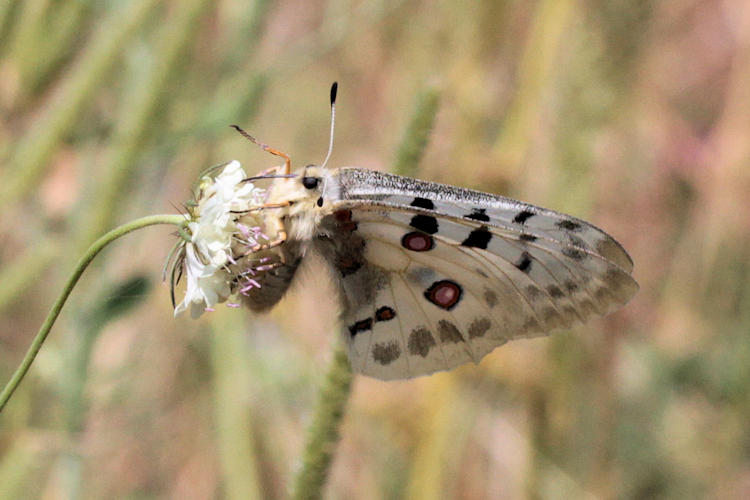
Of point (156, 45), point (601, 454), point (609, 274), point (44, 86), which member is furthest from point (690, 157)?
point (44, 86)

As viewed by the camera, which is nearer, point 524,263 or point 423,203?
point 423,203

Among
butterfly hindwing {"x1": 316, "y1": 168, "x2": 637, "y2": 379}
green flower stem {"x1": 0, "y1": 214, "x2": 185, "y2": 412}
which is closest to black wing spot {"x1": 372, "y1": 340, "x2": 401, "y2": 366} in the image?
A: butterfly hindwing {"x1": 316, "y1": 168, "x2": 637, "y2": 379}

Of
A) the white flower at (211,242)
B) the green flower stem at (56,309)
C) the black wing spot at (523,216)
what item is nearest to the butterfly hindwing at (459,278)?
the black wing spot at (523,216)

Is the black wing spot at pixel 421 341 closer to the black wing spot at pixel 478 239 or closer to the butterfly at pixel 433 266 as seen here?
the butterfly at pixel 433 266

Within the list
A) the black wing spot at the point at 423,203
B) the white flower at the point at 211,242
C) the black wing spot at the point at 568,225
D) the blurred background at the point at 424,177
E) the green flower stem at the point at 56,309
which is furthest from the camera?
the blurred background at the point at 424,177

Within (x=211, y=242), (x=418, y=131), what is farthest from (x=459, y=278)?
(x=211, y=242)

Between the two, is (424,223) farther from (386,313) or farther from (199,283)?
(199,283)

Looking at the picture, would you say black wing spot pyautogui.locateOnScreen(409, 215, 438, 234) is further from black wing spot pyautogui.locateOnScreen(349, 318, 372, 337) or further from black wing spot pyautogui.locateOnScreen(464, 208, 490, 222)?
black wing spot pyautogui.locateOnScreen(349, 318, 372, 337)

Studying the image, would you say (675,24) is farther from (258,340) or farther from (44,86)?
(44,86)
